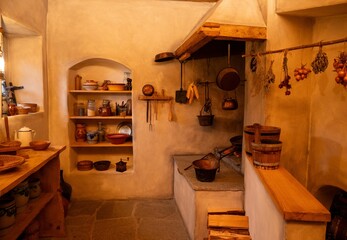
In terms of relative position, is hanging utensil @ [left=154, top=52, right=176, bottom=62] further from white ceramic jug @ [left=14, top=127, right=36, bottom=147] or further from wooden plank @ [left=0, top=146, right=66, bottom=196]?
white ceramic jug @ [left=14, top=127, right=36, bottom=147]

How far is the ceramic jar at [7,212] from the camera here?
195 centimetres

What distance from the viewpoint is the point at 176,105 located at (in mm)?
3973

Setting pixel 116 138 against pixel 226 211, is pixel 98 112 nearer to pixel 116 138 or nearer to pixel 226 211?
pixel 116 138

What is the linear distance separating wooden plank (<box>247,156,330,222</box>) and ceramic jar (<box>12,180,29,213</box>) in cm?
203

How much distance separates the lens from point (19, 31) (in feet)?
10.6

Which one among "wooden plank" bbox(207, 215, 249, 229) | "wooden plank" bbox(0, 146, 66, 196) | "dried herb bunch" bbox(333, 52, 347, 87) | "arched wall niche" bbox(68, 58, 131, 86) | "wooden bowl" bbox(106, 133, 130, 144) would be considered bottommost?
"wooden plank" bbox(207, 215, 249, 229)

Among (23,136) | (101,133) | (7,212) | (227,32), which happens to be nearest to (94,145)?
(101,133)

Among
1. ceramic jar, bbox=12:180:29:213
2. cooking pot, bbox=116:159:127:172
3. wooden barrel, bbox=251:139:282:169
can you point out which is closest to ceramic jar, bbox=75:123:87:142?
cooking pot, bbox=116:159:127:172

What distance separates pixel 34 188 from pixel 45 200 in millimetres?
161

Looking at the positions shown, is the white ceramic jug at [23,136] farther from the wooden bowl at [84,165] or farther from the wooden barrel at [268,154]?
the wooden barrel at [268,154]

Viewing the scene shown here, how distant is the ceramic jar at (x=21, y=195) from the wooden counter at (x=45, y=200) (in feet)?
0.17

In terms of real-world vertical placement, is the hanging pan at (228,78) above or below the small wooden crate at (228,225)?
above

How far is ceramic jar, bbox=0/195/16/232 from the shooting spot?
1.95 m

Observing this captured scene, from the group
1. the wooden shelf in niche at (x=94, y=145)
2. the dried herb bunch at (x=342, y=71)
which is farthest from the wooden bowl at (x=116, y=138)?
the dried herb bunch at (x=342, y=71)
